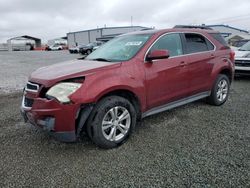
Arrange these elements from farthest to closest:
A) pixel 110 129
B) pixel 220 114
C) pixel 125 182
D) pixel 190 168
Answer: pixel 220 114 < pixel 110 129 < pixel 190 168 < pixel 125 182

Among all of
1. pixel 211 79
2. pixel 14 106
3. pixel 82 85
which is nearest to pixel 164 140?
pixel 82 85

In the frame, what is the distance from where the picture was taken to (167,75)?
402 cm

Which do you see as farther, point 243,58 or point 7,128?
point 243,58

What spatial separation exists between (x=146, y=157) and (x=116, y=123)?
67 cm

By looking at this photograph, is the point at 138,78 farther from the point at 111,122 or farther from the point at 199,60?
the point at 199,60

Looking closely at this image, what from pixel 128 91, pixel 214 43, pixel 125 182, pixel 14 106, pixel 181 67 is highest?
pixel 214 43

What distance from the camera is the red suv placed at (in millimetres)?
3076

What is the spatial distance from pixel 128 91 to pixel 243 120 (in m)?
2.41

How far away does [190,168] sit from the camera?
2.90 meters

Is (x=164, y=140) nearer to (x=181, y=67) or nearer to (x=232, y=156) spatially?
(x=232, y=156)

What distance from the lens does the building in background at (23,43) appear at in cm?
5425

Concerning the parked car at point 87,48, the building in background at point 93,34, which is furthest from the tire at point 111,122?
the building in background at point 93,34

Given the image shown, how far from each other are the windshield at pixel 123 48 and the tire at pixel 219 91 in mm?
2118

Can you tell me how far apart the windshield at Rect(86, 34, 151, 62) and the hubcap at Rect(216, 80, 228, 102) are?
230cm
